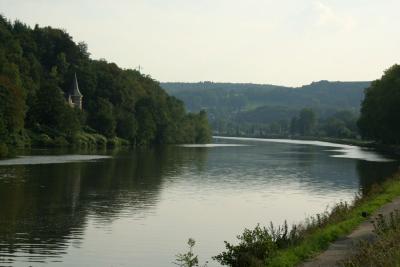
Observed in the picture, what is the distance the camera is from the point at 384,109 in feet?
383

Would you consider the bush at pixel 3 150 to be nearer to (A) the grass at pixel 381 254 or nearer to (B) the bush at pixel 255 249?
(B) the bush at pixel 255 249

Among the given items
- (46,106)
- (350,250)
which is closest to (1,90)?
(46,106)

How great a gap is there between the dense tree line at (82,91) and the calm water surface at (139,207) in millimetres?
48123

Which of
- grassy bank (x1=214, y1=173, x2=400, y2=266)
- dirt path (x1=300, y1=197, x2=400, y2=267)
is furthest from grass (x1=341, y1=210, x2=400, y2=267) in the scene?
grassy bank (x1=214, y1=173, x2=400, y2=266)

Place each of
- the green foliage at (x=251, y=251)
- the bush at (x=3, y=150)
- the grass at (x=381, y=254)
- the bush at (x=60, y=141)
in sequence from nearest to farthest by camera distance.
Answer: the grass at (x=381, y=254) < the green foliage at (x=251, y=251) < the bush at (x=3, y=150) < the bush at (x=60, y=141)

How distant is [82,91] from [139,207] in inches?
4709

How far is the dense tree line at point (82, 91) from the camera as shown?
123 metres

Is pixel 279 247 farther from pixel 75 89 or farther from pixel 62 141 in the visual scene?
pixel 75 89

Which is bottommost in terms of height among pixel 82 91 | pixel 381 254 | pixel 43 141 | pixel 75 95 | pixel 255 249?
pixel 255 249

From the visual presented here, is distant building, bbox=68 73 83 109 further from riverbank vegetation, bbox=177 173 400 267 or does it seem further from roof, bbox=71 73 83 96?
riverbank vegetation, bbox=177 173 400 267

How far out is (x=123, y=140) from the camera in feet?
472

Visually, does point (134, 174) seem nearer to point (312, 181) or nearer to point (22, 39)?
point (312, 181)

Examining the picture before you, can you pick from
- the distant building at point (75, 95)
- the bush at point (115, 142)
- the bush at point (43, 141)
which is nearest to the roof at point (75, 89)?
the distant building at point (75, 95)

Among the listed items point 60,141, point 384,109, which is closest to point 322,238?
point 384,109
